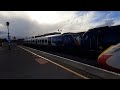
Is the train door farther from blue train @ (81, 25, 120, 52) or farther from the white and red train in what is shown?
the white and red train

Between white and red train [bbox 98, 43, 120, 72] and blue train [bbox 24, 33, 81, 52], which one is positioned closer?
white and red train [bbox 98, 43, 120, 72]

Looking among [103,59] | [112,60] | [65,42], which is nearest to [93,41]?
[103,59]

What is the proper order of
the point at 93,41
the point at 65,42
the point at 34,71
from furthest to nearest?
the point at 65,42 < the point at 93,41 < the point at 34,71

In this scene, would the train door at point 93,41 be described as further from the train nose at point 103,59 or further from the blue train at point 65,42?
the blue train at point 65,42

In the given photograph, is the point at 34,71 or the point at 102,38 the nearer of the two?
the point at 34,71

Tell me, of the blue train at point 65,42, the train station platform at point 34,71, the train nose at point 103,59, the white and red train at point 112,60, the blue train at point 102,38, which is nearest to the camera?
the white and red train at point 112,60

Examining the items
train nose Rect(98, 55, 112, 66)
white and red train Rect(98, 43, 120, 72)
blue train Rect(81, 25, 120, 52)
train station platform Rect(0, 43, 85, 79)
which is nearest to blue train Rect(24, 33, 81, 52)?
blue train Rect(81, 25, 120, 52)

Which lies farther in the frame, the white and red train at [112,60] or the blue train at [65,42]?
the blue train at [65,42]

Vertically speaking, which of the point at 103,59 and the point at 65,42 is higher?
the point at 65,42

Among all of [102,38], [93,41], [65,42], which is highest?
[102,38]

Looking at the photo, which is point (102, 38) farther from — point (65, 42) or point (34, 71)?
point (65, 42)

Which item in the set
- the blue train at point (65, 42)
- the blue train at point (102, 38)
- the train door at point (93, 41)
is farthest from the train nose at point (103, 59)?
the blue train at point (65, 42)

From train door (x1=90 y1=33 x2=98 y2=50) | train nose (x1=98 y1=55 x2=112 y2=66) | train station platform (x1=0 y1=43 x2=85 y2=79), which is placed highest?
train door (x1=90 y1=33 x2=98 y2=50)

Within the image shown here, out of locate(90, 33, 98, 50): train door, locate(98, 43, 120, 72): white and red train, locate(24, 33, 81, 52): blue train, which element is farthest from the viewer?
locate(24, 33, 81, 52): blue train
